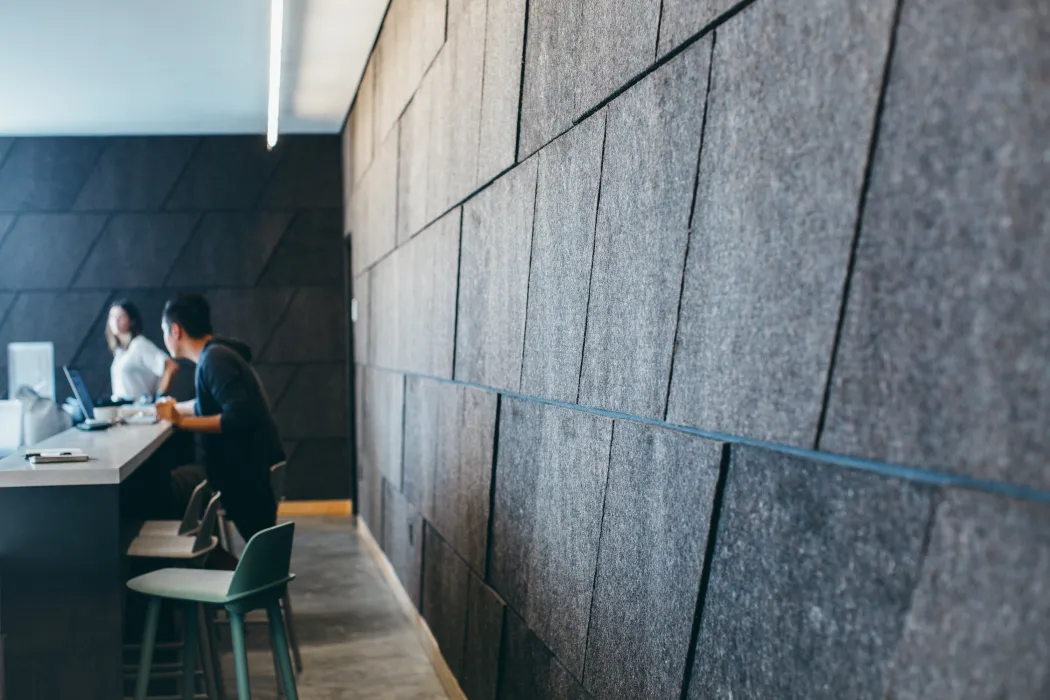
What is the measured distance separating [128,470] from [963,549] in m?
2.64

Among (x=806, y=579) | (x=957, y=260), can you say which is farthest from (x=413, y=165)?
(x=957, y=260)

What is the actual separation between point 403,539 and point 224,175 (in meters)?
4.40

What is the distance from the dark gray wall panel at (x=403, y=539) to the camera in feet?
13.9

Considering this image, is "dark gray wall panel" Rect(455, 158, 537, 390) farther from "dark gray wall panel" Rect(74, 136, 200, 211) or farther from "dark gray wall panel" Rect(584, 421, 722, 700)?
"dark gray wall panel" Rect(74, 136, 200, 211)

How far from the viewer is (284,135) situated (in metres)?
Answer: 7.79

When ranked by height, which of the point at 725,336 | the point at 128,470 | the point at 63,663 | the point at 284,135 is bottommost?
the point at 63,663

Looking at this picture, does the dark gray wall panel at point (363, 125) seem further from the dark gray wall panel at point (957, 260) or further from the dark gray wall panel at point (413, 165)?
the dark gray wall panel at point (957, 260)

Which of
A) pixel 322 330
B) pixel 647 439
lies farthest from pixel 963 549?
pixel 322 330

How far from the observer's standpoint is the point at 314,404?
25.4ft

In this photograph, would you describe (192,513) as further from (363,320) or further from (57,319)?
(57,319)

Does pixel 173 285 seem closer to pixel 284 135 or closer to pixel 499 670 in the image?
pixel 284 135

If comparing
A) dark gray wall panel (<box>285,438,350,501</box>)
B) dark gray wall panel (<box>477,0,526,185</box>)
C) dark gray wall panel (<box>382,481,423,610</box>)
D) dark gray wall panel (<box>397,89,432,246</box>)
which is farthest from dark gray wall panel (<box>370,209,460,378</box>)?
dark gray wall panel (<box>285,438,350,501</box>)

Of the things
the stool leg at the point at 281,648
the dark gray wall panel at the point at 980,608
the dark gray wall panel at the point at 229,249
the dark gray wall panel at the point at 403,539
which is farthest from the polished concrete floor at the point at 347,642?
the dark gray wall panel at the point at 980,608

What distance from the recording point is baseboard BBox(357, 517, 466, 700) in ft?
11.3
